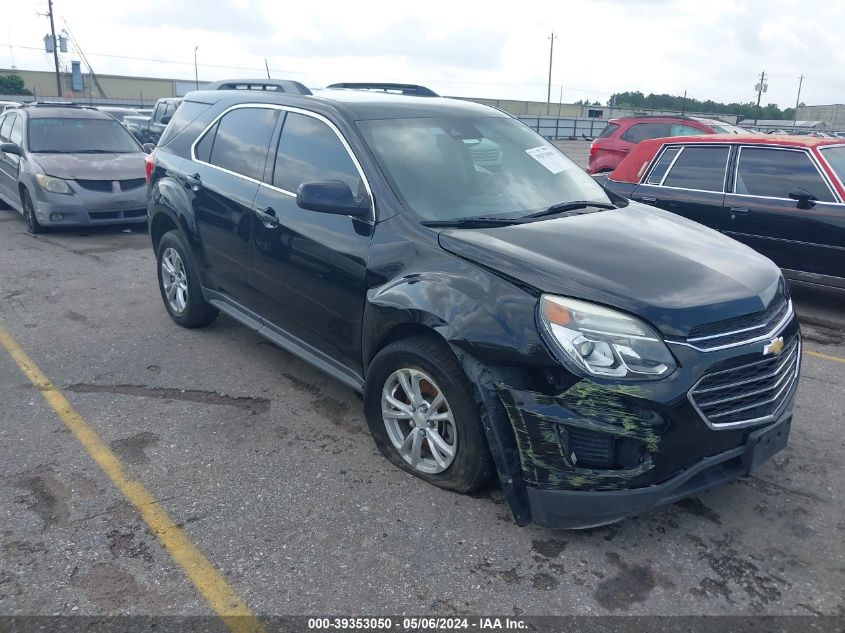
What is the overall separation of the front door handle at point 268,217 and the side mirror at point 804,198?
4.89 metres

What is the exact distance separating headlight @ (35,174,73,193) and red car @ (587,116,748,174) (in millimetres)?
9663

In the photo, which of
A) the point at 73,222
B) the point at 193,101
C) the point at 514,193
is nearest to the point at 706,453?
the point at 514,193

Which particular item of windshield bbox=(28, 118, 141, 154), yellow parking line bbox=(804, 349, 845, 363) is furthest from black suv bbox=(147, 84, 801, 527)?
windshield bbox=(28, 118, 141, 154)

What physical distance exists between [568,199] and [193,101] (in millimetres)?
3270

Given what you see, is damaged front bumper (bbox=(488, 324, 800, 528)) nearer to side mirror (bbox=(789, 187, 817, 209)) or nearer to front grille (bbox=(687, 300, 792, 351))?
front grille (bbox=(687, 300, 792, 351))

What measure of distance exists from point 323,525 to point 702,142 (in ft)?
19.8

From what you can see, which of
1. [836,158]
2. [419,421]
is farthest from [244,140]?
[836,158]

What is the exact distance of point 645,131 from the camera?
1503cm

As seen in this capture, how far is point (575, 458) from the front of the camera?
2.98 metres

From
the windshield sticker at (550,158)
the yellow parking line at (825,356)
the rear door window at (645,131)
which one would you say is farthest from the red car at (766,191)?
the rear door window at (645,131)

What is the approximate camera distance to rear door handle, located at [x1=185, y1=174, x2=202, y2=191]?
5277mm

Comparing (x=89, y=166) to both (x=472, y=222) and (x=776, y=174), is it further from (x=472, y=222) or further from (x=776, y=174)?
(x=776, y=174)

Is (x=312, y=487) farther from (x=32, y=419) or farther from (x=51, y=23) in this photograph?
(x=51, y=23)

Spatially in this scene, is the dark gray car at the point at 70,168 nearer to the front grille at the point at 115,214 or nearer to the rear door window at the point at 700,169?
the front grille at the point at 115,214
